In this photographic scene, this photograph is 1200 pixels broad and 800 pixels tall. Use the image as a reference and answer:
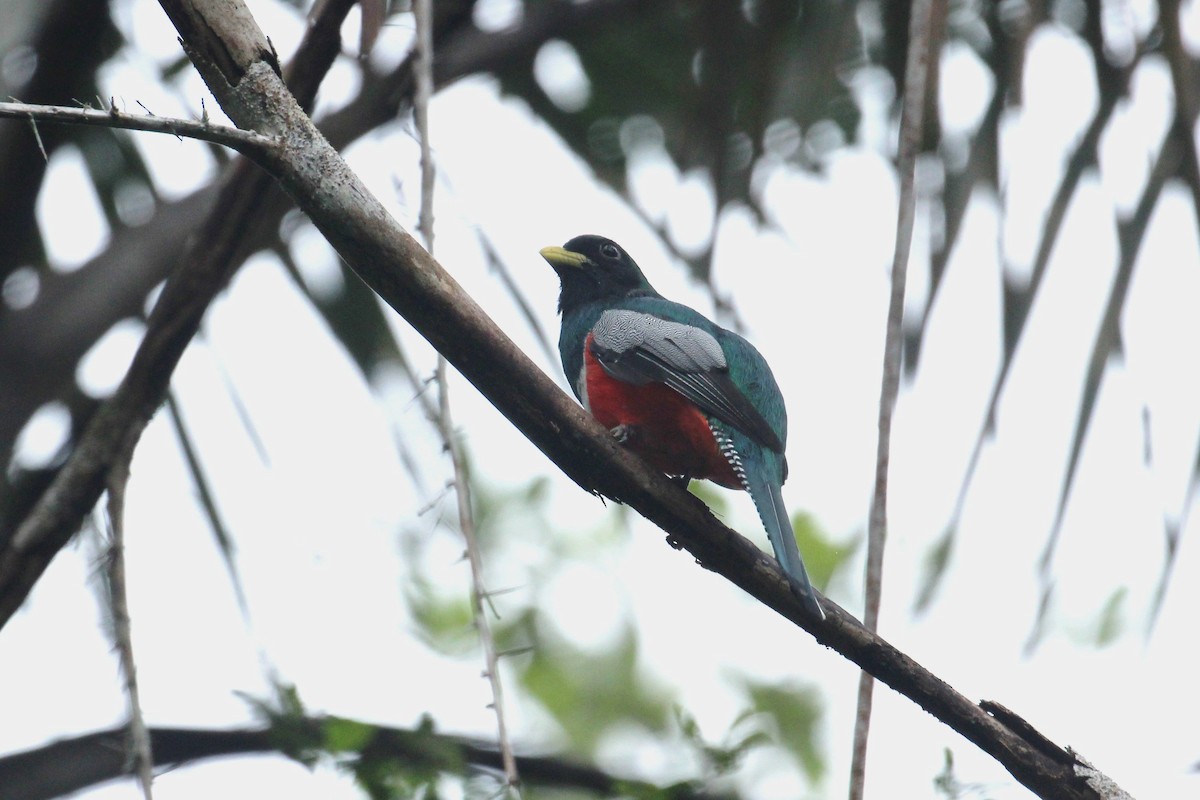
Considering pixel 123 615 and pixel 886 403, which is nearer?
pixel 886 403

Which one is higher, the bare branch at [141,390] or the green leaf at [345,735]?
the bare branch at [141,390]

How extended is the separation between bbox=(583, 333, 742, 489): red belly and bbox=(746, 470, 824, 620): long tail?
0.68ft

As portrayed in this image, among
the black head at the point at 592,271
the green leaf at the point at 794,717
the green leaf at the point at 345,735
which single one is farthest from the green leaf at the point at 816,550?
the green leaf at the point at 345,735

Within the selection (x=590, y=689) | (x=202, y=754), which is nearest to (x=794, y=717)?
(x=590, y=689)

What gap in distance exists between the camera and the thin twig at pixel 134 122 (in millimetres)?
2225

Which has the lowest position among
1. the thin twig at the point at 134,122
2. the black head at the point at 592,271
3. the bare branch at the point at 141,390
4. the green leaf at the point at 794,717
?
the thin twig at the point at 134,122

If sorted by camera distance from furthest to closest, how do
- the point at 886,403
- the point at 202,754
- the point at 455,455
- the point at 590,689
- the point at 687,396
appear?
1. the point at 590,689
2. the point at 687,396
3. the point at 202,754
4. the point at 455,455
5. the point at 886,403

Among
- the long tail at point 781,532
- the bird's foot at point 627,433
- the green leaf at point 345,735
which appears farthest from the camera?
the bird's foot at point 627,433

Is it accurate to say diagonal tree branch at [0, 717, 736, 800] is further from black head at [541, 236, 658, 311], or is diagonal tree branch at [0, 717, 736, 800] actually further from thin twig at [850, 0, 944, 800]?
black head at [541, 236, 658, 311]

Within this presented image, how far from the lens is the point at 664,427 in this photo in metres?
4.27

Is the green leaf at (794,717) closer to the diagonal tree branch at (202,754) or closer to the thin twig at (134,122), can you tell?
the diagonal tree branch at (202,754)

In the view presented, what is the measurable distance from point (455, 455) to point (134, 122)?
1.19 metres

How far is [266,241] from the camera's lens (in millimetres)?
4637

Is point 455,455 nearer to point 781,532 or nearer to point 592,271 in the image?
point 781,532
